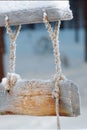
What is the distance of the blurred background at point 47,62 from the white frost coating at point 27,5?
2184mm

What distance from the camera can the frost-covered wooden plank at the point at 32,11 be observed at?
1.18 metres

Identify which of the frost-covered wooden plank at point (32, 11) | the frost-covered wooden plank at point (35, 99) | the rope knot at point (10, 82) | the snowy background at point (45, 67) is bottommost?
the snowy background at point (45, 67)

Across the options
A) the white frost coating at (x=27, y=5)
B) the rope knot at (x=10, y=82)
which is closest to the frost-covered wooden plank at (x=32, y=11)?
the white frost coating at (x=27, y=5)

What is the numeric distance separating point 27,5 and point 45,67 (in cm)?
625

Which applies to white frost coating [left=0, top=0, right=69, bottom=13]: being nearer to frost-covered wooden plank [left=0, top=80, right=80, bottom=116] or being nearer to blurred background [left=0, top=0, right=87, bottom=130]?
frost-covered wooden plank [left=0, top=80, right=80, bottom=116]

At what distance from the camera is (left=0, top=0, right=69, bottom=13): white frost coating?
119cm

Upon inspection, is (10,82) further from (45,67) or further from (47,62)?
(47,62)

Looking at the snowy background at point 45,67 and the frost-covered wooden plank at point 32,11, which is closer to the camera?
the frost-covered wooden plank at point 32,11

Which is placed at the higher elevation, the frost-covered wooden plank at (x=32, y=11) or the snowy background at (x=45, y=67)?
the frost-covered wooden plank at (x=32, y=11)

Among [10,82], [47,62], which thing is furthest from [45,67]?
[10,82]

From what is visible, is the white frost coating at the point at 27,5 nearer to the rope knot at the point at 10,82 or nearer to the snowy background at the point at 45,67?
the rope knot at the point at 10,82

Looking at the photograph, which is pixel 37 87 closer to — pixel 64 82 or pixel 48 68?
pixel 64 82

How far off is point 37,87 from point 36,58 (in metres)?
7.33

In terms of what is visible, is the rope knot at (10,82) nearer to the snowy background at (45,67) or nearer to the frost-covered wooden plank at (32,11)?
the frost-covered wooden plank at (32,11)
